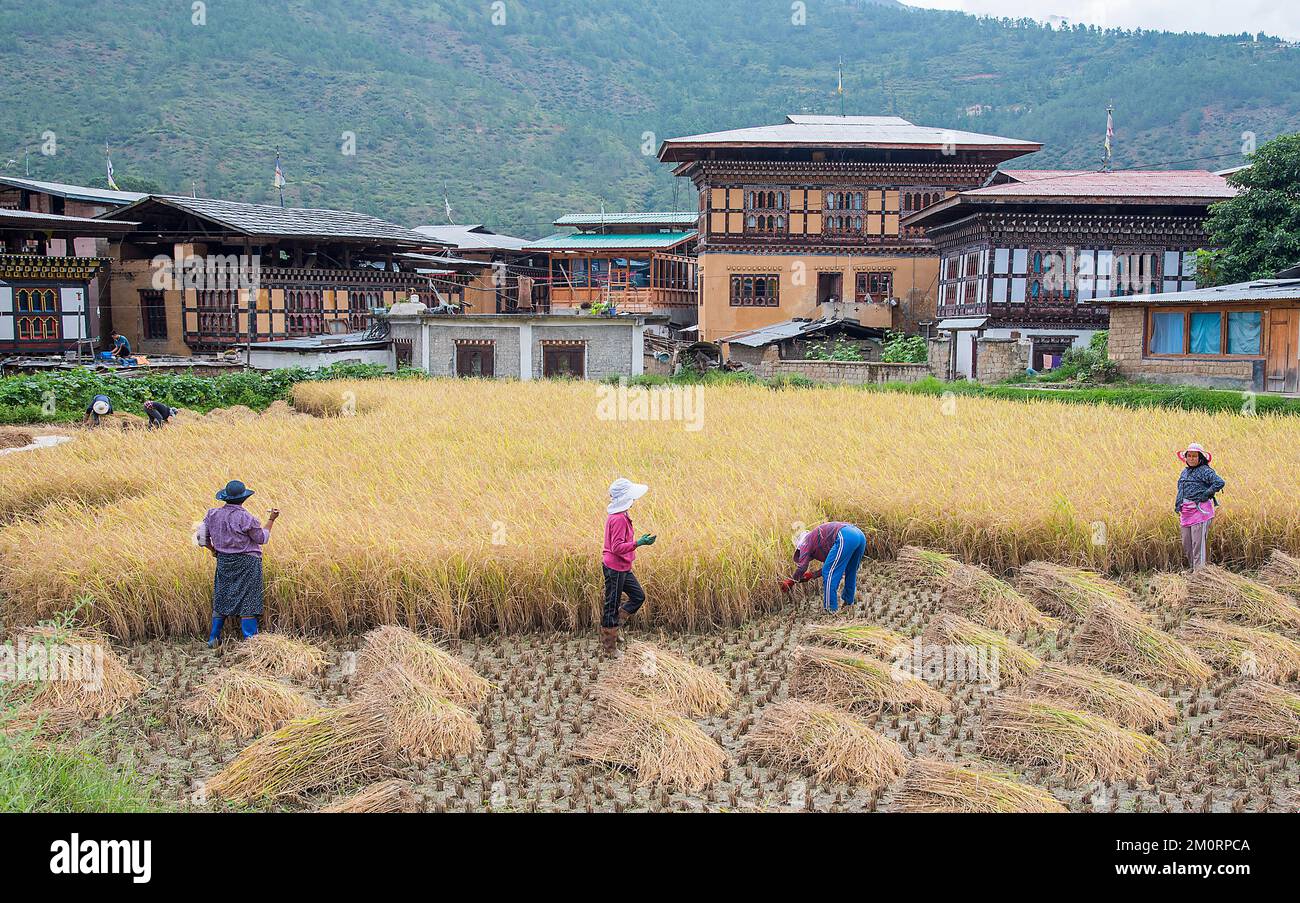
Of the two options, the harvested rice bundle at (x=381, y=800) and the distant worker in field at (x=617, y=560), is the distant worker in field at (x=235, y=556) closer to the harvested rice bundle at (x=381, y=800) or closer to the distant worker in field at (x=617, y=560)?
the distant worker in field at (x=617, y=560)

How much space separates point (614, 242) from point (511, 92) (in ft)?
167

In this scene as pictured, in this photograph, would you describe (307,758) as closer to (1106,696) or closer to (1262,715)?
(1106,696)

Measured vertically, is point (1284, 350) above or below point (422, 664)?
above

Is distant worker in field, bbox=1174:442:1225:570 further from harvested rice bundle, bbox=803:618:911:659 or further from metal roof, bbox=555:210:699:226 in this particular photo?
metal roof, bbox=555:210:699:226

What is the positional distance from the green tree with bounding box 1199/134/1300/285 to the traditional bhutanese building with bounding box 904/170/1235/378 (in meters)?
2.79

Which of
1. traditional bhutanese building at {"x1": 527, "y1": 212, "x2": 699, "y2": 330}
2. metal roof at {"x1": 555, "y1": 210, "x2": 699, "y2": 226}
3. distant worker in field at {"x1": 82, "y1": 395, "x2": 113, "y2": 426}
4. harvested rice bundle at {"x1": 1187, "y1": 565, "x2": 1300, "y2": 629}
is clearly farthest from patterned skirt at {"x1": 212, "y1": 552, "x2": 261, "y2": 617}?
metal roof at {"x1": 555, "y1": 210, "x2": 699, "y2": 226}

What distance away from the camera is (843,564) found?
351 inches

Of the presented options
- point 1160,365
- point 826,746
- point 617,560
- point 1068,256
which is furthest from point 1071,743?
point 1068,256

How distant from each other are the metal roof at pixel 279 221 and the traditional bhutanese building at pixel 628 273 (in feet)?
22.9

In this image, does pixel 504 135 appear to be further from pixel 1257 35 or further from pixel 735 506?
pixel 735 506

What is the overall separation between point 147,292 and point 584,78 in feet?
219

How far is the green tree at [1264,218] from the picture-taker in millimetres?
25094

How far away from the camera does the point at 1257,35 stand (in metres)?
84.0

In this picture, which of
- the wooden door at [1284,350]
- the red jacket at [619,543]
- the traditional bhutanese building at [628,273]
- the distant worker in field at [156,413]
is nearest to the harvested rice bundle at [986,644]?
the red jacket at [619,543]
